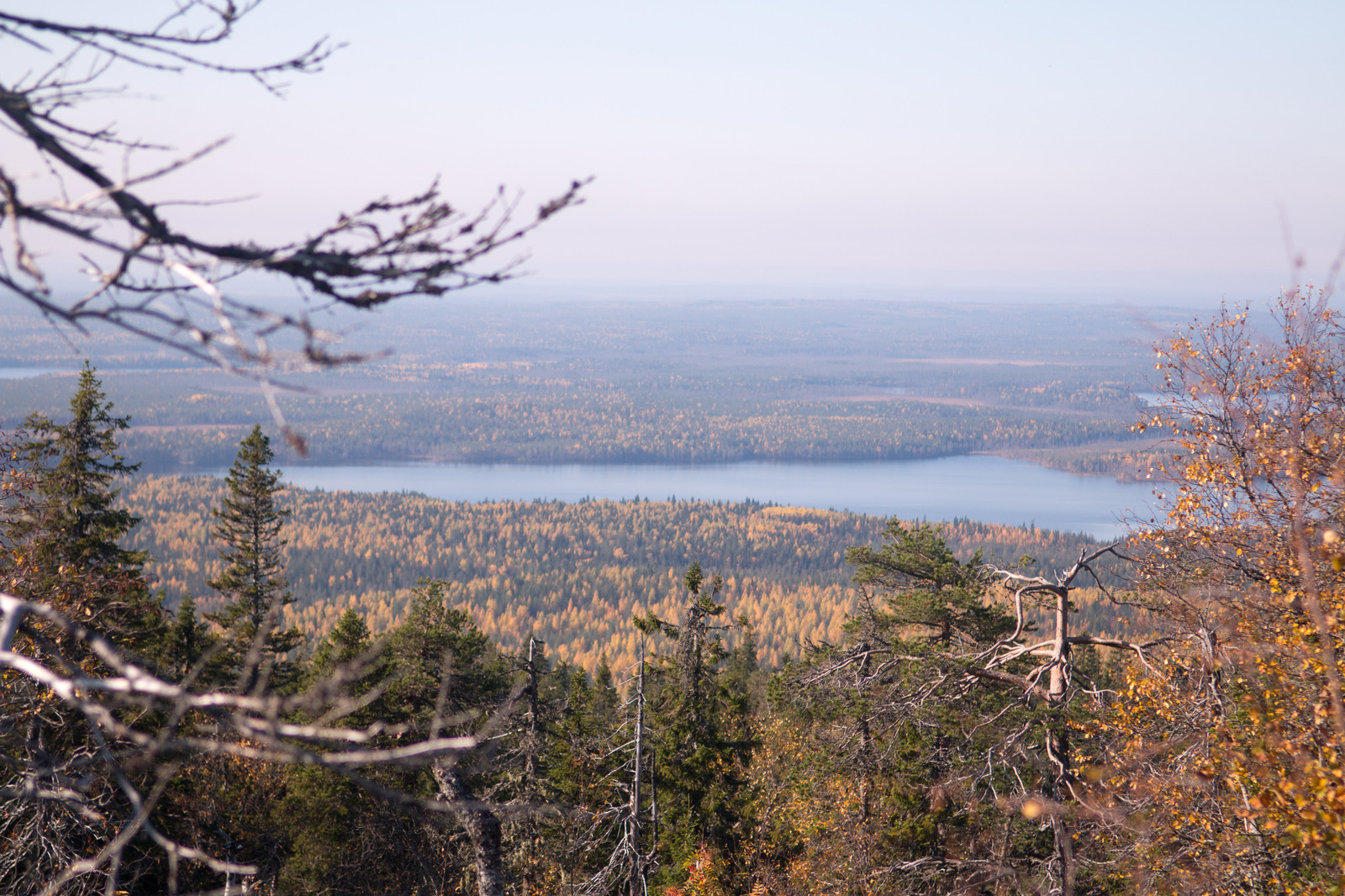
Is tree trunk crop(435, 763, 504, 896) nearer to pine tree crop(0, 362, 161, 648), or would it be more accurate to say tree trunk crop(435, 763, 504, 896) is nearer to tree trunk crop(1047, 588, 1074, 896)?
tree trunk crop(1047, 588, 1074, 896)

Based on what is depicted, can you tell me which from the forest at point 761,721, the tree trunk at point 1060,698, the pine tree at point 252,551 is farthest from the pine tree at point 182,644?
the tree trunk at point 1060,698

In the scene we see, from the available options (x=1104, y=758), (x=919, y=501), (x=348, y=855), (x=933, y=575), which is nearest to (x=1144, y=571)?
(x=1104, y=758)

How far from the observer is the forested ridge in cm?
9569

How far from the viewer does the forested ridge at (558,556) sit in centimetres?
9569

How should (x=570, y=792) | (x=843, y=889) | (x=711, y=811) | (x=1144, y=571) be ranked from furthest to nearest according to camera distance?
(x=570, y=792) → (x=711, y=811) → (x=843, y=889) → (x=1144, y=571)

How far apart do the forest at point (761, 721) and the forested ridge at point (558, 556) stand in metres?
58.5

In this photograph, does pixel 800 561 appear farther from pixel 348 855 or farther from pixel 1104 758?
pixel 1104 758

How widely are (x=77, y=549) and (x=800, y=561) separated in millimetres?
116958

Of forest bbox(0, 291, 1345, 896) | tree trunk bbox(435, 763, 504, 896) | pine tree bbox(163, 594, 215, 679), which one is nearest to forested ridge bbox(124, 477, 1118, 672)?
forest bbox(0, 291, 1345, 896)

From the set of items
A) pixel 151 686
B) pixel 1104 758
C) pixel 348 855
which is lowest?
pixel 348 855

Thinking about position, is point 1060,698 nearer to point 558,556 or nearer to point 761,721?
point 761,721

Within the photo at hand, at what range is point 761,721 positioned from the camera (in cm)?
3925

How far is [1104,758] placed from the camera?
38.9 ft

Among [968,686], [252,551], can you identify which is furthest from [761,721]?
[968,686]
